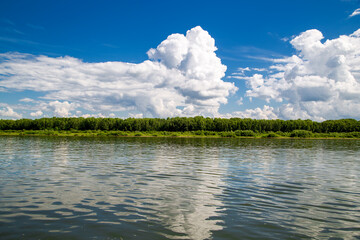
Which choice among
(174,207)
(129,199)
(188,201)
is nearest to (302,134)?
(188,201)

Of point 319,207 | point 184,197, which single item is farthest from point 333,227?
point 184,197

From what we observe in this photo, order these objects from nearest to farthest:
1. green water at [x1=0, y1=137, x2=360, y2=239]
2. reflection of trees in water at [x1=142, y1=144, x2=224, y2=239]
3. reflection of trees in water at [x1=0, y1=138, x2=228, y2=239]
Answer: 1. green water at [x1=0, y1=137, x2=360, y2=239]
2. reflection of trees in water at [x1=142, y1=144, x2=224, y2=239]
3. reflection of trees in water at [x1=0, y1=138, x2=228, y2=239]

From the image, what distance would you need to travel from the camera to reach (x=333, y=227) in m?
10.8

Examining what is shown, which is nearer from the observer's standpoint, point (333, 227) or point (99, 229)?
point (99, 229)

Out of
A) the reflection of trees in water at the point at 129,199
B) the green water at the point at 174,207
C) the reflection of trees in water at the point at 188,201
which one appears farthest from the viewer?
the reflection of trees in water at the point at 129,199

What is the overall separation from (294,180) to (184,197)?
12056 mm

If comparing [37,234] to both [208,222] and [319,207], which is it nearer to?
[208,222]

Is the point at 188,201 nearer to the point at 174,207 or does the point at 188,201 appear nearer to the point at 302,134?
the point at 174,207

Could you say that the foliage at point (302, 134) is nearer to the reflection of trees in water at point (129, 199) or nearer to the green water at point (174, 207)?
the green water at point (174, 207)

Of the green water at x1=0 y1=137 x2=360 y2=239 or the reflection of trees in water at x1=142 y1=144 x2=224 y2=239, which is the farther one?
the reflection of trees in water at x1=142 y1=144 x2=224 y2=239

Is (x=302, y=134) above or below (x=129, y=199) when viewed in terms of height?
above

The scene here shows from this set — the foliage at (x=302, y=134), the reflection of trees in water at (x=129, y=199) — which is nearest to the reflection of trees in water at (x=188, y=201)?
the reflection of trees in water at (x=129, y=199)

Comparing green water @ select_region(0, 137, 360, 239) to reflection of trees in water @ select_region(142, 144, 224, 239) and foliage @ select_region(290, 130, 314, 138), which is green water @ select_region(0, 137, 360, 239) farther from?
foliage @ select_region(290, 130, 314, 138)

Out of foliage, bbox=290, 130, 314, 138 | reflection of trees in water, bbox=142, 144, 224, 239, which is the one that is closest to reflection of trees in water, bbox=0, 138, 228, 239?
reflection of trees in water, bbox=142, 144, 224, 239
